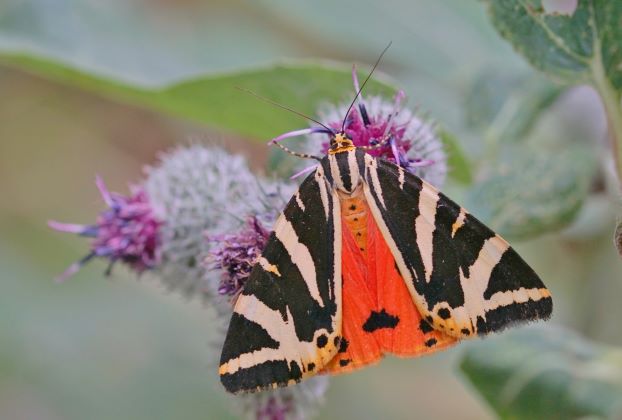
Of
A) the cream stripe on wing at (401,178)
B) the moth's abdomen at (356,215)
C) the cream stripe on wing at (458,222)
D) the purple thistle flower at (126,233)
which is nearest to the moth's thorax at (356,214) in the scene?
the moth's abdomen at (356,215)

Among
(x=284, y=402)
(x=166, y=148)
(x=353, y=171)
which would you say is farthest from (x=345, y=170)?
(x=166, y=148)

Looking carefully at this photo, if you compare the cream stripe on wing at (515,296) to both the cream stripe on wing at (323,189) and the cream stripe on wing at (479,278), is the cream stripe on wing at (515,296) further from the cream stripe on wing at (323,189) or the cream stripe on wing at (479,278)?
the cream stripe on wing at (323,189)

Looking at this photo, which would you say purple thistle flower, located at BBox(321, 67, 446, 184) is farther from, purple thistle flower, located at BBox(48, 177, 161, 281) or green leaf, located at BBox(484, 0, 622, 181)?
purple thistle flower, located at BBox(48, 177, 161, 281)

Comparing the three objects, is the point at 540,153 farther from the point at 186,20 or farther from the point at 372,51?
the point at 186,20

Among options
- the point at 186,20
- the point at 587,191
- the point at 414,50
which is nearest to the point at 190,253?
the point at 587,191

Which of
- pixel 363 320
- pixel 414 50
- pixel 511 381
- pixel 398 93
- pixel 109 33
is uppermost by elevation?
pixel 109 33

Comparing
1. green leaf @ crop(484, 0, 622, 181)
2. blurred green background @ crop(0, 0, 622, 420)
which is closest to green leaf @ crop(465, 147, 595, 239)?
blurred green background @ crop(0, 0, 622, 420)
